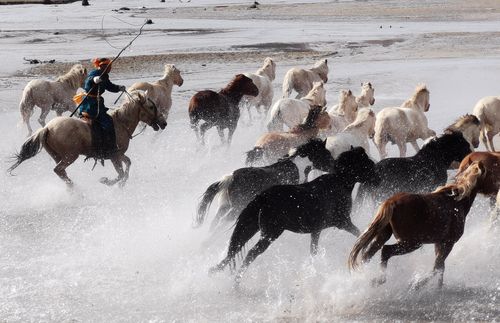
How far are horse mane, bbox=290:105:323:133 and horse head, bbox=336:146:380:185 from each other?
8.40 ft

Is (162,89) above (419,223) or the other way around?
the other way around

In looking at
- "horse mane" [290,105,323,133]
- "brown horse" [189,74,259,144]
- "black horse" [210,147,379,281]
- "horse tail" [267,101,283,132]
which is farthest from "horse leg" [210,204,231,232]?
"brown horse" [189,74,259,144]

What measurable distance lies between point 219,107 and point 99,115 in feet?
9.35

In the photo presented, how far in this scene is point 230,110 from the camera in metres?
13.8

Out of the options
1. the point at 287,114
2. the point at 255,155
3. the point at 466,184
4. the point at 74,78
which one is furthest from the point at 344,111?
the point at 466,184

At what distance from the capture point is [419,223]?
677 centimetres

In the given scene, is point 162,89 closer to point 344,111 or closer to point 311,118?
point 344,111

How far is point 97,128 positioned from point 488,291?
5696 millimetres

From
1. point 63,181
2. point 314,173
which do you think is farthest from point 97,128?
point 314,173

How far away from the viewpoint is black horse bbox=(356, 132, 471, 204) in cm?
862

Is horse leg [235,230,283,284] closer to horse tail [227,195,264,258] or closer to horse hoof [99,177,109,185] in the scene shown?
horse tail [227,195,264,258]

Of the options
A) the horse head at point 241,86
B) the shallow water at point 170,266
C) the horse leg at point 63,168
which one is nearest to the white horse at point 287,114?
the shallow water at point 170,266

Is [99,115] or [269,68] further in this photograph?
[269,68]

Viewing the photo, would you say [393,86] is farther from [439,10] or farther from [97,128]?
[439,10]
